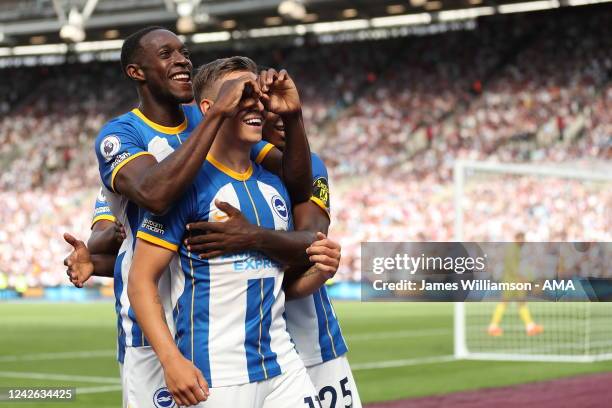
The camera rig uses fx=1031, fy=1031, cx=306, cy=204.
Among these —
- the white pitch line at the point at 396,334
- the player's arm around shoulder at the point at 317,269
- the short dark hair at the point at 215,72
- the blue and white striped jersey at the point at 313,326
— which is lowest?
the blue and white striped jersey at the point at 313,326

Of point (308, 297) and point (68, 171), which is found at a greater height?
point (68, 171)

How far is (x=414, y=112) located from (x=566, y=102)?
17.9 ft

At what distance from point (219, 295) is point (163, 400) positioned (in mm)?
688

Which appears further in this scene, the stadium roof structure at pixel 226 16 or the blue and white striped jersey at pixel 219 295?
the stadium roof structure at pixel 226 16

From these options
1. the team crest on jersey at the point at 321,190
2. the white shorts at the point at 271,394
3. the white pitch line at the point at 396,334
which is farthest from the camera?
the white pitch line at the point at 396,334

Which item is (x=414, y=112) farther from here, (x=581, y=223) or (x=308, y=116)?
(x=581, y=223)

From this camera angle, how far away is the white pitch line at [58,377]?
11.9 m

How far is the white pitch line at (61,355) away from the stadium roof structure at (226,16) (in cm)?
1649

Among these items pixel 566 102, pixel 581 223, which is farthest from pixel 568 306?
pixel 566 102

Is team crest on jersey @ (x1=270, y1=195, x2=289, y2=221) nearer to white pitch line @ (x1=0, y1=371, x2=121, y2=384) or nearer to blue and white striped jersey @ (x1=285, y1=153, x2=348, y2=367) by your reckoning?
blue and white striped jersey @ (x1=285, y1=153, x2=348, y2=367)

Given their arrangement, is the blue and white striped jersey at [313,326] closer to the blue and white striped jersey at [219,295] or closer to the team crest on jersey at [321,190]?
the team crest on jersey at [321,190]

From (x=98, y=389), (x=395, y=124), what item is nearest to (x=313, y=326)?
(x=98, y=389)

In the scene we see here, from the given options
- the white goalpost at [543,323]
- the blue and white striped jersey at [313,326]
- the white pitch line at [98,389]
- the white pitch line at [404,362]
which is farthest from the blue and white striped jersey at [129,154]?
the white goalpost at [543,323]

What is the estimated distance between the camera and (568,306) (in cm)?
1523
